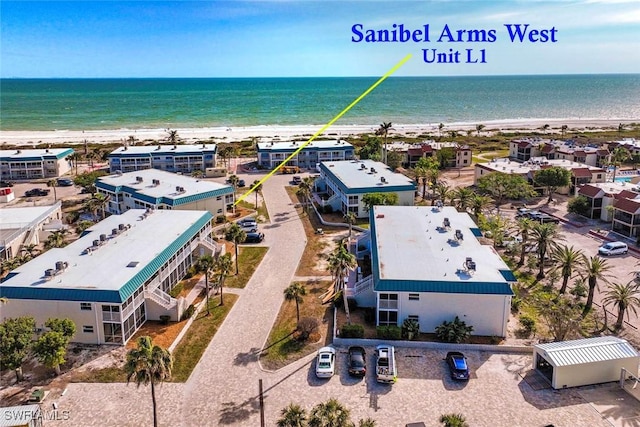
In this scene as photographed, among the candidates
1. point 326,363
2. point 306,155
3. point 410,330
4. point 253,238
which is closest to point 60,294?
point 326,363

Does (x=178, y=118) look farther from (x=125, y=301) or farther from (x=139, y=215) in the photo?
(x=125, y=301)

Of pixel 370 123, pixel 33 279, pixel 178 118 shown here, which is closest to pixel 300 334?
pixel 33 279

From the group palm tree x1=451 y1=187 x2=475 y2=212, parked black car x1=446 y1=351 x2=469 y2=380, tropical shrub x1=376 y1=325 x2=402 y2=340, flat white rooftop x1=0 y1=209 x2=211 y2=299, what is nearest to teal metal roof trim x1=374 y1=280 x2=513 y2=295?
tropical shrub x1=376 y1=325 x2=402 y2=340

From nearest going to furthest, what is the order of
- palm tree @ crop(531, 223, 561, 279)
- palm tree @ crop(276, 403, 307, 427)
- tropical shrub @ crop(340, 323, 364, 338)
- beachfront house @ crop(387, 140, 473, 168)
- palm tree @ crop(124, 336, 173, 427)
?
palm tree @ crop(276, 403, 307, 427) → palm tree @ crop(124, 336, 173, 427) → tropical shrub @ crop(340, 323, 364, 338) → palm tree @ crop(531, 223, 561, 279) → beachfront house @ crop(387, 140, 473, 168)

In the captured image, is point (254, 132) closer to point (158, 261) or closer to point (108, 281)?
point (158, 261)

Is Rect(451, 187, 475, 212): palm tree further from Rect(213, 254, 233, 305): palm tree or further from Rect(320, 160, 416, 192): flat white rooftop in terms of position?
Rect(213, 254, 233, 305): palm tree

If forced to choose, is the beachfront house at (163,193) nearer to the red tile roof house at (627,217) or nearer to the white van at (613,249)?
the white van at (613,249)
